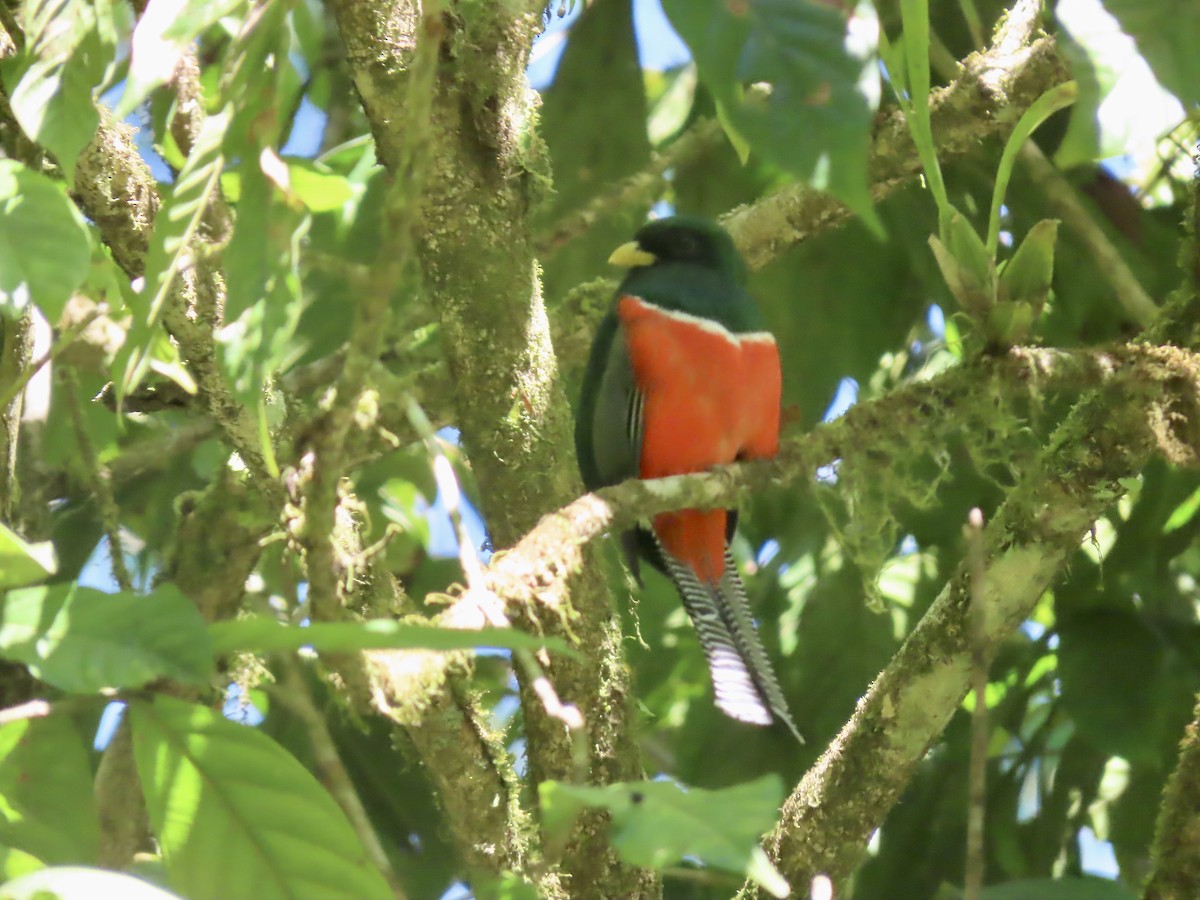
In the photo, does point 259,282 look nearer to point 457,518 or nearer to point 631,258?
point 457,518

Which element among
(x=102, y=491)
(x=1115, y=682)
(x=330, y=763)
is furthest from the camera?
(x=1115, y=682)

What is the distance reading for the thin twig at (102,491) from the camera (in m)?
2.46

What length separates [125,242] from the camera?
8.17 feet

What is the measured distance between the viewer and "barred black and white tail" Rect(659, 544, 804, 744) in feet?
9.66

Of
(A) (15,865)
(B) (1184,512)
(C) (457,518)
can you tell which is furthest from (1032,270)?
(B) (1184,512)

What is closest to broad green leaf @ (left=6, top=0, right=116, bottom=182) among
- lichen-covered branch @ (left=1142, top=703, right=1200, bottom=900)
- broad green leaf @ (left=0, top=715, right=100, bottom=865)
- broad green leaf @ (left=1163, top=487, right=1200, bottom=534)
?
broad green leaf @ (left=0, top=715, right=100, bottom=865)

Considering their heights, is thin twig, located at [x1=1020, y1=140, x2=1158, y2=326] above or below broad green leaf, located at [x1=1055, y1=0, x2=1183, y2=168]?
above

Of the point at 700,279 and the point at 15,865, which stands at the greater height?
the point at 700,279

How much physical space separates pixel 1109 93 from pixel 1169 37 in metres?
0.06

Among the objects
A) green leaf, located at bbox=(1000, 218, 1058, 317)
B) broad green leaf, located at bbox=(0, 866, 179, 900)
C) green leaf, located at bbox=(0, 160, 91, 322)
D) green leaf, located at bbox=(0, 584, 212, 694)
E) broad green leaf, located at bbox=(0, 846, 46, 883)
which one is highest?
green leaf, located at bbox=(1000, 218, 1058, 317)

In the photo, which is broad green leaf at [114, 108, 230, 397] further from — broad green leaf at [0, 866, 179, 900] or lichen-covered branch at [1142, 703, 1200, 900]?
lichen-covered branch at [1142, 703, 1200, 900]

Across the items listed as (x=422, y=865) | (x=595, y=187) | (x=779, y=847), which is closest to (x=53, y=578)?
(x=422, y=865)

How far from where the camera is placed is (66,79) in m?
1.68

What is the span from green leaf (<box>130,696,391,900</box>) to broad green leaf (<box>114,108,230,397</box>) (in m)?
0.37
